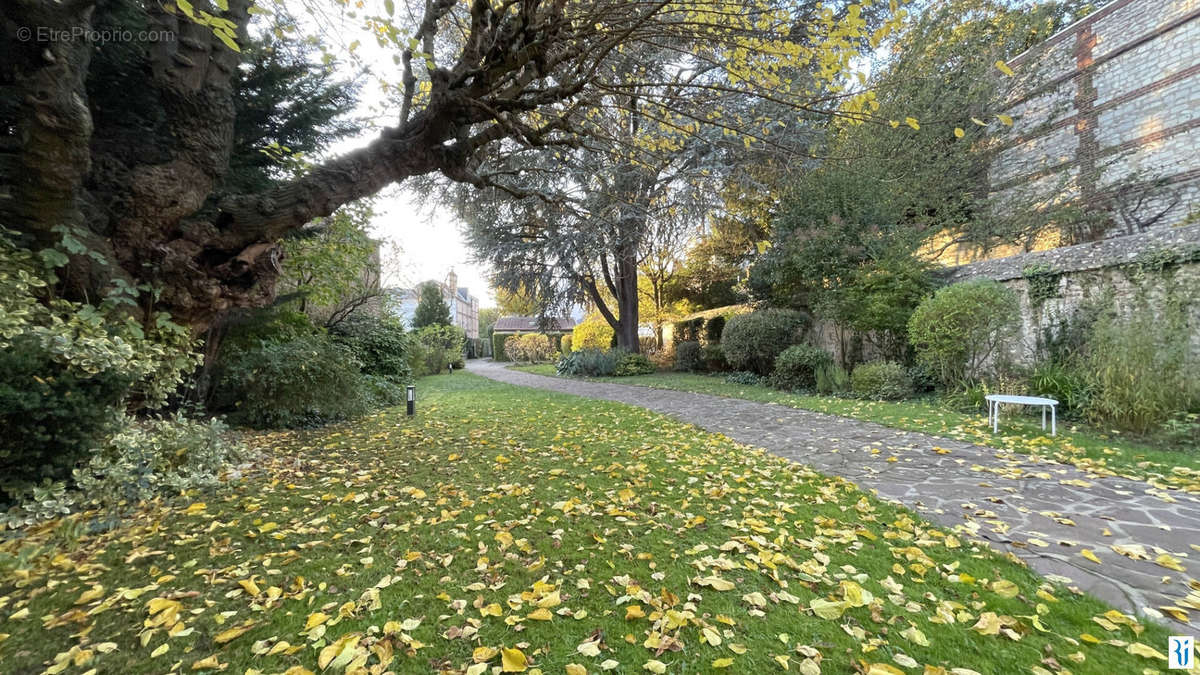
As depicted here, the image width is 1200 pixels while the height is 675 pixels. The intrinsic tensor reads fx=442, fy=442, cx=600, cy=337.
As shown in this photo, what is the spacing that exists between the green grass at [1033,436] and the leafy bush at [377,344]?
321 inches

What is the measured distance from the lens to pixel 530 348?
2681 centimetres

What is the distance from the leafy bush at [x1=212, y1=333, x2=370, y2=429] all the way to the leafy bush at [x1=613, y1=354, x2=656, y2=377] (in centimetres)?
951

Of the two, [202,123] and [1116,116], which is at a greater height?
[1116,116]

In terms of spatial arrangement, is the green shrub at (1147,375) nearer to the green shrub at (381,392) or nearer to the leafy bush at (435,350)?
the green shrub at (381,392)

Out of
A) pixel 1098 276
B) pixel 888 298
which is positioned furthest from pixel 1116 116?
pixel 888 298

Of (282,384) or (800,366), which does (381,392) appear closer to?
(282,384)

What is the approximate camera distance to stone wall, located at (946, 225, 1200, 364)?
541 cm

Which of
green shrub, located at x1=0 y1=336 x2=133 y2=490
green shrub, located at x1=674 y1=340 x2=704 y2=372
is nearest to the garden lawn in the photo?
green shrub, located at x1=0 y1=336 x2=133 y2=490

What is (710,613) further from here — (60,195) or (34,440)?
(60,195)

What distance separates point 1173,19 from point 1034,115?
2878 mm

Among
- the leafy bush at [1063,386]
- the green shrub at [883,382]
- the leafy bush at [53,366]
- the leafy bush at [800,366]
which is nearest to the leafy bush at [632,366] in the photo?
the leafy bush at [800,366]

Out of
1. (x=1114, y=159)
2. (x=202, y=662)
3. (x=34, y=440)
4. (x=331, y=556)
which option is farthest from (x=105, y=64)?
(x=1114, y=159)

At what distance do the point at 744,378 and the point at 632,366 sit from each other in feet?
14.5

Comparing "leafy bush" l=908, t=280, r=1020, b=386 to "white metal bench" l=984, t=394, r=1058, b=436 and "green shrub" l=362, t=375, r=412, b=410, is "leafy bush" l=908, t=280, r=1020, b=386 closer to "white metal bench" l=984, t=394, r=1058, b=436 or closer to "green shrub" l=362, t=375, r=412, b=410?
"white metal bench" l=984, t=394, r=1058, b=436
